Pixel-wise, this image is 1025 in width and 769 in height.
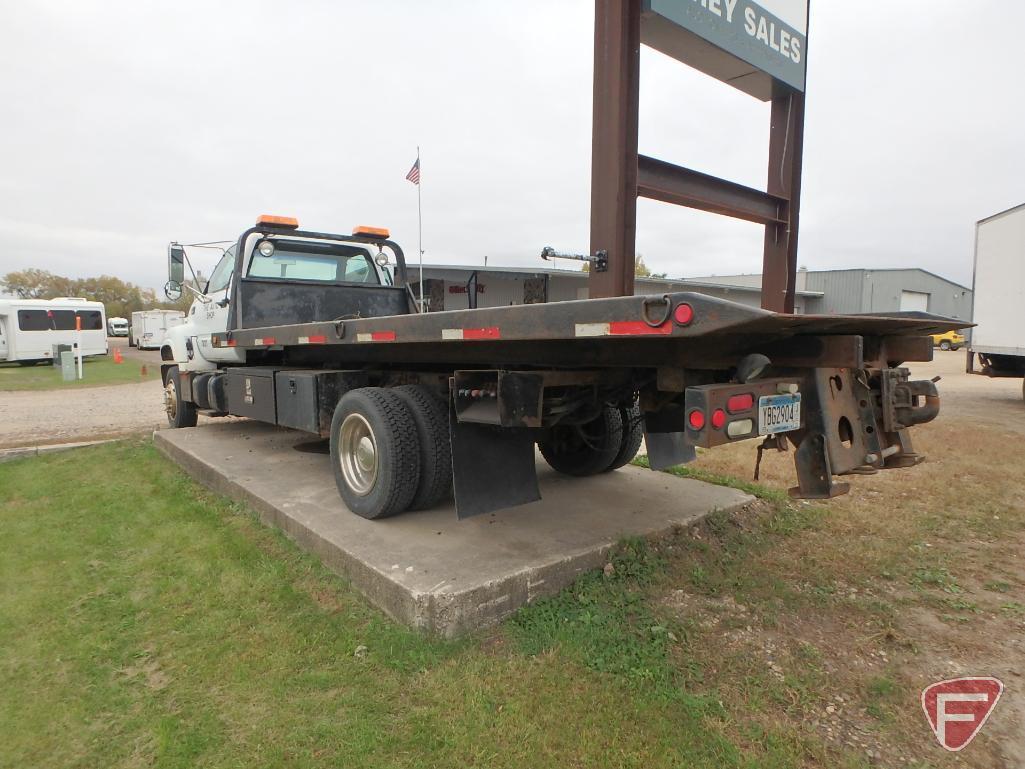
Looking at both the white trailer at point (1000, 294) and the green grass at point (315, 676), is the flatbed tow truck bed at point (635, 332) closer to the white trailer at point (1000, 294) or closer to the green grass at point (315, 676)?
the green grass at point (315, 676)

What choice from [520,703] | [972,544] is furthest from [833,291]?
[520,703]

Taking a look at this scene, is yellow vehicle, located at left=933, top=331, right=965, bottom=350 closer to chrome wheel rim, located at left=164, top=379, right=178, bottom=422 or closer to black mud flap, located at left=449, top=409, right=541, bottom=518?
chrome wheel rim, located at left=164, top=379, right=178, bottom=422

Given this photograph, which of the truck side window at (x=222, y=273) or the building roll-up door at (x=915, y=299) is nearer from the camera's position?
the truck side window at (x=222, y=273)

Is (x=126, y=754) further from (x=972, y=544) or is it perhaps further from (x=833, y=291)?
(x=833, y=291)

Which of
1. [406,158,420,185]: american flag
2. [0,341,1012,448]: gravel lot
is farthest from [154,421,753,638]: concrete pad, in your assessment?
[406,158,420,185]: american flag

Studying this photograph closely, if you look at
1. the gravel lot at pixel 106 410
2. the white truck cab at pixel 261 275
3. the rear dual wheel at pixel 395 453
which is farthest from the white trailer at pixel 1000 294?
the rear dual wheel at pixel 395 453

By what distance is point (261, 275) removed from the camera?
631 cm

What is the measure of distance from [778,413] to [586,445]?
8.40 ft

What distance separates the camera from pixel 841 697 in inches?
96.9

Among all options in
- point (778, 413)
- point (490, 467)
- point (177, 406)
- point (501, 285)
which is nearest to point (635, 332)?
point (778, 413)

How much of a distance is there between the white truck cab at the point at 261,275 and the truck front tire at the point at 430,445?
2.93 m

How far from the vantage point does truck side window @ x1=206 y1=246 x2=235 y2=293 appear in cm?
646

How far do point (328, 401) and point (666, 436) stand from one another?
253 cm

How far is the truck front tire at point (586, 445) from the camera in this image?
16.3 ft
